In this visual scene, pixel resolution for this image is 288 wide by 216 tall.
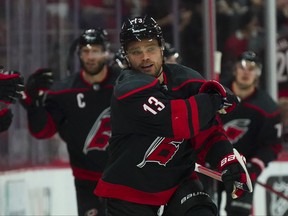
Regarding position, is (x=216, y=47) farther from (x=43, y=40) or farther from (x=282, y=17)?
(x=43, y=40)

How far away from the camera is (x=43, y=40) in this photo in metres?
5.51

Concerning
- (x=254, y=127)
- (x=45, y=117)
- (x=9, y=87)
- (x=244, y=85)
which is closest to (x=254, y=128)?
(x=254, y=127)

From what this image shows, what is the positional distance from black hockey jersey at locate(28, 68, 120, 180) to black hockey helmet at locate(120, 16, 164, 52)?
1229 mm

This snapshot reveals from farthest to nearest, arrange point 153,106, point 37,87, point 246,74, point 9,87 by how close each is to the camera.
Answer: point 246,74, point 37,87, point 9,87, point 153,106

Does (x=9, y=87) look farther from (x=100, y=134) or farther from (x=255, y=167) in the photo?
(x=255, y=167)

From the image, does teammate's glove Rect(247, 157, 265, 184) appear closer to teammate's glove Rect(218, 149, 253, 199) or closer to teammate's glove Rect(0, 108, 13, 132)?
teammate's glove Rect(0, 108, 13, 132)

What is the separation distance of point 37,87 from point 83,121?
0.98 ft

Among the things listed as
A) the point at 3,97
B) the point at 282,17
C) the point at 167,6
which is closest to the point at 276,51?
the point at 282,17

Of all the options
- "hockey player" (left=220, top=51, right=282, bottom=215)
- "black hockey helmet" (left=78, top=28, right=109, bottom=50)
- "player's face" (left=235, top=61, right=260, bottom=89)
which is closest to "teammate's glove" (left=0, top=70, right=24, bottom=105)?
"black hockey helmet" (left=78, top=28, right=109, bottom=50)

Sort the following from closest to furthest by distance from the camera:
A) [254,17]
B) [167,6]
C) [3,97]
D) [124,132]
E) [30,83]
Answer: [124,132] → [3,97] → [30,83] → [167,6] → [254,17]

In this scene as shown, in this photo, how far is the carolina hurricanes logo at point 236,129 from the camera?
5301 mm

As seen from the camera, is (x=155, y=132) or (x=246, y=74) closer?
(x=155, y=132)

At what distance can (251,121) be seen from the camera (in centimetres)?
530

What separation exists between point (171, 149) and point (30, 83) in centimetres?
142
